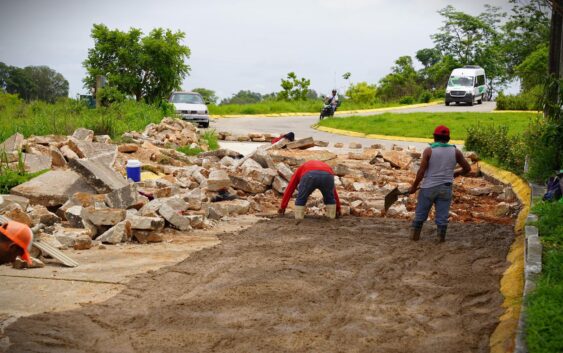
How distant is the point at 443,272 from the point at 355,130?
2183 centimetres

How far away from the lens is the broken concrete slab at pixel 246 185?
14.5 meters

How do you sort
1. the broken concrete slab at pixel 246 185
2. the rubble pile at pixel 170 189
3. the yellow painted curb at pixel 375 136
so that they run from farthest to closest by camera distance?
the yellow painted curb at pixel 375 136, the broken concrete slab at pixel 246 185, the rubble pile at pixel 170 189

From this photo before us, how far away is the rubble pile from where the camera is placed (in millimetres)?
10508

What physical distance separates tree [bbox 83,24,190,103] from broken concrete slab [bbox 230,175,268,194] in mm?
27089

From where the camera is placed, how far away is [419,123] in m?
30.5

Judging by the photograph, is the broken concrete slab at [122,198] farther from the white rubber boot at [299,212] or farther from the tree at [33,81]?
the tree at [33,81]

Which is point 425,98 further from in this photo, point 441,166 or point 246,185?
point 441,166

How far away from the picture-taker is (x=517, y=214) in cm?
1272

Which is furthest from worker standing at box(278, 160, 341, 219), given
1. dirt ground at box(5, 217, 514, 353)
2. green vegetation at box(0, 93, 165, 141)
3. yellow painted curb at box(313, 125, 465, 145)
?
yellow painted curb at box(313, 125, 465, 145)

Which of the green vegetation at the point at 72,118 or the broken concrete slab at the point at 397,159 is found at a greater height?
the green vegetation at the point at 72,118

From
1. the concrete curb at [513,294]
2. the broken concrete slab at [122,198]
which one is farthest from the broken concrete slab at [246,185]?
the concrete curb at [513,294]

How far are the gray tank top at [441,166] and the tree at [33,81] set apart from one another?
5627 centimetres

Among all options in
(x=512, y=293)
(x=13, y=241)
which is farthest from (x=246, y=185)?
(x=13, y=241)

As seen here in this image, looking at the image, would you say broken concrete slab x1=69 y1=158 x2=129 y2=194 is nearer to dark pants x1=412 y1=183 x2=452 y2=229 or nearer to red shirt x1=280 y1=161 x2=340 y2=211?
red shirt x1=280 y1=161 x2=340 y2=211
